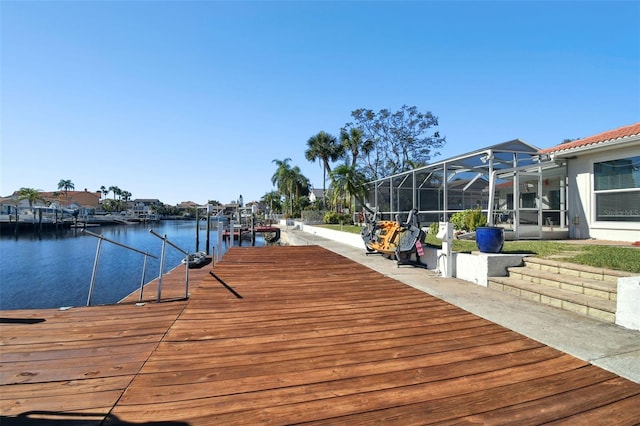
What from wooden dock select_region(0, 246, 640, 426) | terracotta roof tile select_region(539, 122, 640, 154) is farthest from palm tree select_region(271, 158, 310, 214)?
wooden dock select_region(0, 246, 640, 426)

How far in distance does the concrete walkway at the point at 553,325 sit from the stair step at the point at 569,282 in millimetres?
538

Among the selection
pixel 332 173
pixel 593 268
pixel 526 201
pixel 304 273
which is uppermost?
pixel 332 173

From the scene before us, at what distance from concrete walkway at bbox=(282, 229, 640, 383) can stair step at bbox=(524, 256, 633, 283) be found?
3.16ft

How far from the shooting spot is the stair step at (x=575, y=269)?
4377mm

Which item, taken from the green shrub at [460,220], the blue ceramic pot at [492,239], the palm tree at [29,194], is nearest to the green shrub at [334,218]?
the green shrub at [460,220]

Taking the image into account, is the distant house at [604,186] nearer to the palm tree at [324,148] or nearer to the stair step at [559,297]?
the stair step at [559,297]

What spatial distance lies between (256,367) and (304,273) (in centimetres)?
422

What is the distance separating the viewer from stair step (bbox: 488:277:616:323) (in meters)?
3.75

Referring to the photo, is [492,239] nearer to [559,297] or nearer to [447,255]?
[447,255]

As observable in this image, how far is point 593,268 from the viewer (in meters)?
4.69

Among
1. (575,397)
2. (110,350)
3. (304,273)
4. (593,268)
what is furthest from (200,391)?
(593,268)

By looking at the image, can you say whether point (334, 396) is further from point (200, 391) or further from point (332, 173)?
point (332, 173)

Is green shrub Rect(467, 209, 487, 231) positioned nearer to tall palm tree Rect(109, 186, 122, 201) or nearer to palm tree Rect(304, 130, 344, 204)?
palm tree Rect(304, 130, 344, 204)

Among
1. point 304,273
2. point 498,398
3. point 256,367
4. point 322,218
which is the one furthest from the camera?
point 322,218
